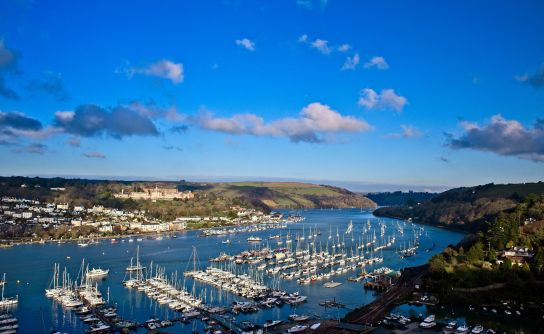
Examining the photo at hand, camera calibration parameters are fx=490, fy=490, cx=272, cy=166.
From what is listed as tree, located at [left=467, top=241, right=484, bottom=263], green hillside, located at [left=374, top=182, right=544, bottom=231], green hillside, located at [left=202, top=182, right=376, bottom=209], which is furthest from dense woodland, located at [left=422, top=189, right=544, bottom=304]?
green hillside, located at [left=202, top=182, right=376, bottom=209]

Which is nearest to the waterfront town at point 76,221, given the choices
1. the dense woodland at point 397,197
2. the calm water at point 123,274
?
the calm water at point 123,274

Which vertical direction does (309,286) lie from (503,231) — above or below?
below

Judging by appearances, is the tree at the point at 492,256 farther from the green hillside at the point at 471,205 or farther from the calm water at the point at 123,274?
the green hillside at the point at 471,205

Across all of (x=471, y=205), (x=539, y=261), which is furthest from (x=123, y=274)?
(x=471, y=205)

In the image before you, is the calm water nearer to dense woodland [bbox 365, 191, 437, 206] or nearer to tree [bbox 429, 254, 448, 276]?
tree [bbox 429, 254, 448, 276]

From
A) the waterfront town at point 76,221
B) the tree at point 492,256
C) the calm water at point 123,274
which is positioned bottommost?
the calm water at point 123,274

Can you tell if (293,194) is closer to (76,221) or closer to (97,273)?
(76,221)

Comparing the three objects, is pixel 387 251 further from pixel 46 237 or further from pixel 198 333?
A: pixel 46 237

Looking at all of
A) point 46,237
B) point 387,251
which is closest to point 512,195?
point 387,251
